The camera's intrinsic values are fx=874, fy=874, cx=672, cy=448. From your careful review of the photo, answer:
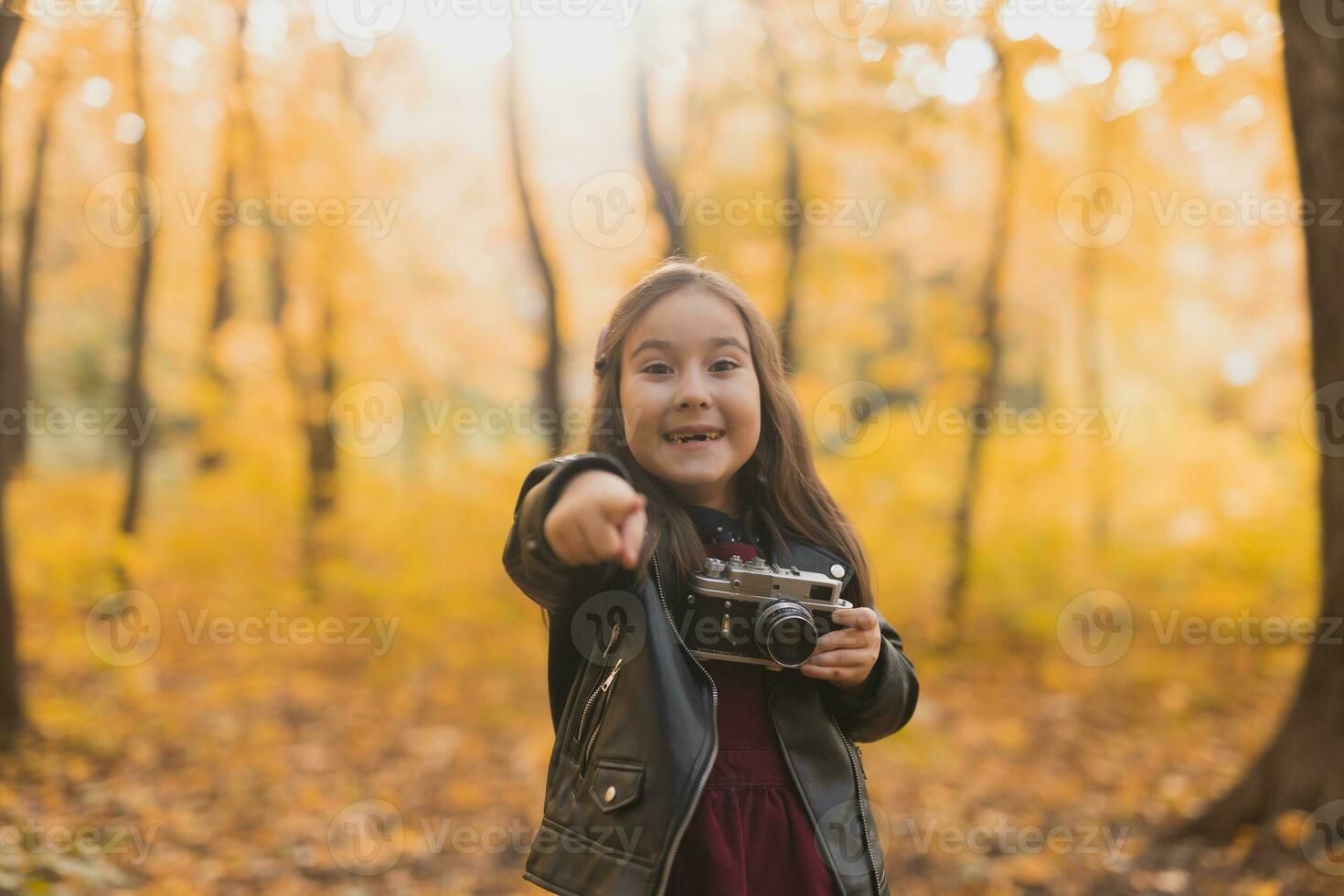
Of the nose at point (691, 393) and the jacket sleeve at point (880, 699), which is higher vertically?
the nose at point (691, 393)

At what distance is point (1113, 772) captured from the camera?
627cm

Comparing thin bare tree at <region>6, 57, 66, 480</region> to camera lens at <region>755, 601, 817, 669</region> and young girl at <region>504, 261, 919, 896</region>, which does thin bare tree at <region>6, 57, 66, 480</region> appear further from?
camera lens at <region>755, 601, 817, 669</region>

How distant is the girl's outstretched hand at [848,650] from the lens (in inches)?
67.1

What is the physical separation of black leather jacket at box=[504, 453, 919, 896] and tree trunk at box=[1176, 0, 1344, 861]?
3330mm

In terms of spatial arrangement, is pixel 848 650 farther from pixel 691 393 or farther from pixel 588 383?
pixel 588 383

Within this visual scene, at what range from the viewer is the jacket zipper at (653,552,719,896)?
4.85 ft

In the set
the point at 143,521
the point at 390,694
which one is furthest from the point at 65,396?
the point at 390,694

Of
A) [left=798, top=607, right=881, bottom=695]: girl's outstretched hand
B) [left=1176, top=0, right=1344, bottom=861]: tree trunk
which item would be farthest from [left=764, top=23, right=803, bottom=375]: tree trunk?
[left=798, top=607, right=881, bottom=695]: girl's outstretched hand

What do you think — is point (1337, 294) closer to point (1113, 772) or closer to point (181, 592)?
point (1113, 772)

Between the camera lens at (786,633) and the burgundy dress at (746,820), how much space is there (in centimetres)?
12

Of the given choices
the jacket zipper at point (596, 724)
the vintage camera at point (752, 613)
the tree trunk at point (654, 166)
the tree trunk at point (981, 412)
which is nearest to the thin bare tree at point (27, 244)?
the tree trunk at point (654, 166)

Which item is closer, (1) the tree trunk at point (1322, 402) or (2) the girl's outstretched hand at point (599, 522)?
(2) the girl's outstretched hand at point (599, 522)

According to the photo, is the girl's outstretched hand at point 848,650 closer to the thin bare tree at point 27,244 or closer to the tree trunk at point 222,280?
the thin bare tree at point 27,244

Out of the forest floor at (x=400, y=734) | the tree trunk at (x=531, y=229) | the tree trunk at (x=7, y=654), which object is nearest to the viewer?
the forest floor at (x=400, y=734)
